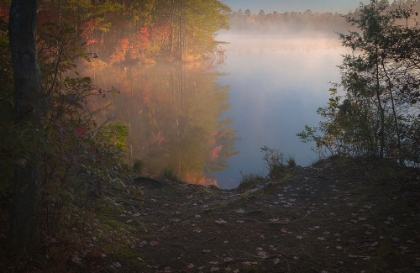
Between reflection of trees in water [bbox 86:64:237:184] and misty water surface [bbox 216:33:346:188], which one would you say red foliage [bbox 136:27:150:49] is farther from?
misty water surface [bbox 216:33:346:188]

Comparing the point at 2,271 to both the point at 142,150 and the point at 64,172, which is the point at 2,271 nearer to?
the point at 64,172

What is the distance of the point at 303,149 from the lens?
1577cm

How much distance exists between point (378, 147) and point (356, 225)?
5.30 meters

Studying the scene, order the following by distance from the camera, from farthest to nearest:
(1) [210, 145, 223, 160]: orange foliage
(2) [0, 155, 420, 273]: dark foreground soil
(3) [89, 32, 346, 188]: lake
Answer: (1) [210, 145, 223, 160]: orange foliage, (3) [89, 32, 346, 188]: lake, (2) [0, 155, 420, 273]: dark foreground soil

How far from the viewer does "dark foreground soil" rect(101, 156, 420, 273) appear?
4.86 meters

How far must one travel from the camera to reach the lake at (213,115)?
1405 centimetres

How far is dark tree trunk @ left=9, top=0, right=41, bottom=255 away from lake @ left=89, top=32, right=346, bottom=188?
670 centimetres

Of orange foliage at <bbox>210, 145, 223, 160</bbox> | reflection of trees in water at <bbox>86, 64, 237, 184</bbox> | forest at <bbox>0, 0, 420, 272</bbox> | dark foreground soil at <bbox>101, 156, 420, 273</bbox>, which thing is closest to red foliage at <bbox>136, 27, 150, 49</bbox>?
reflection of trees in water at <bbox>86, 64, 237, 184</bbox>

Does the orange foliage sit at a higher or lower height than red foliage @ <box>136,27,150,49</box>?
lower

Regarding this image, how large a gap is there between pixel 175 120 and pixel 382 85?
11.9 meters

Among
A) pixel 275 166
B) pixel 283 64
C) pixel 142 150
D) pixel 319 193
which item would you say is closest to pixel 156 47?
pixel 283 64

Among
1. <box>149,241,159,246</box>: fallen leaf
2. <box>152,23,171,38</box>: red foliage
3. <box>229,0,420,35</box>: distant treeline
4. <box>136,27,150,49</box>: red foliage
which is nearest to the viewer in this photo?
<box>149,241,159,246</box>: fallen leaf

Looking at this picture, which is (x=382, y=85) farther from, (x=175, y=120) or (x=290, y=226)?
(x=175, y=120)

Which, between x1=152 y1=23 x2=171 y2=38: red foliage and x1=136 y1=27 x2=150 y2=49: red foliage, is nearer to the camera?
x1=136 y1=27 x2=150 y2=49: red foliage
